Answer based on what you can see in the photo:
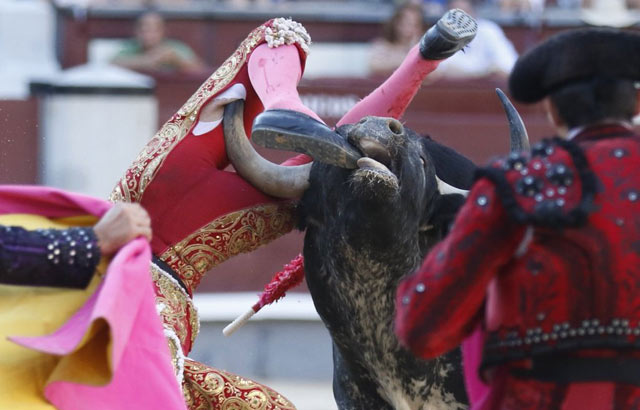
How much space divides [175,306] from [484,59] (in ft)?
15.5

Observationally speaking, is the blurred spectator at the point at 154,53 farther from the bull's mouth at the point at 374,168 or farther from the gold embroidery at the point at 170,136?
the bull's mouth at the point at 374,168

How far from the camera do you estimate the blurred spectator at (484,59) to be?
8.27 metres

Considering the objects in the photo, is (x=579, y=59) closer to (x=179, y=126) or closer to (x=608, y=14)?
(x=179, y=126)

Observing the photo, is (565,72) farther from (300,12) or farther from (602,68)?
(300,12)

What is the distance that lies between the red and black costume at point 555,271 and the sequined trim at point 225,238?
120 centimetres

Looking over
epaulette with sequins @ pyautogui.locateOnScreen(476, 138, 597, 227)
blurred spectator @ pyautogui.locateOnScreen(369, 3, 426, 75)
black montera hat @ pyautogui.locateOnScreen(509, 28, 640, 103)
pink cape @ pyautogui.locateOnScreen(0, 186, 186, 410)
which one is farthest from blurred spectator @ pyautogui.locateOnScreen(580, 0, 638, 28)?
epaulette with sequins @ pyautogui.locateOnScreen(476, 138, 597, 227)

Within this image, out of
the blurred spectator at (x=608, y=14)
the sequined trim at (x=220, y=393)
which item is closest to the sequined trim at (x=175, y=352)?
the sequined trim at (x=220, y=393)

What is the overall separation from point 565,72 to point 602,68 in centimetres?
7

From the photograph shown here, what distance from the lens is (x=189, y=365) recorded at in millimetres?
3951

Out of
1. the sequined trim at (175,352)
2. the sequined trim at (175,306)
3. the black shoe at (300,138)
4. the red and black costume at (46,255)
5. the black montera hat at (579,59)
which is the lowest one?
the sequined trim at (175,352)

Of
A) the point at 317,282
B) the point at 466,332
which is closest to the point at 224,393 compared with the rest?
the point at 317,282

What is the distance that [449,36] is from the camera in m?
3.97

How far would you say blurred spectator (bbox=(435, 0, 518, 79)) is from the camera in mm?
8273

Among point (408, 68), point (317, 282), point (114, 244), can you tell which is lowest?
point (317, 282)
